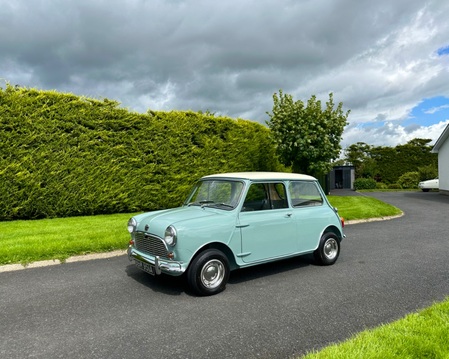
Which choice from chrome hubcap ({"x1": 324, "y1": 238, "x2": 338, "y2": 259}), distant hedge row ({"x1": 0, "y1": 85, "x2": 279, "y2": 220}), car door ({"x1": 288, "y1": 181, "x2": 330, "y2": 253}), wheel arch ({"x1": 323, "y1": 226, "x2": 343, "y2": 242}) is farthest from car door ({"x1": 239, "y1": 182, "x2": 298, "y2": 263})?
distant hedge row ({"x1": 0, "y1": 85, "x2": 279, "y2": 220})

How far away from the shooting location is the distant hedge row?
945 cm

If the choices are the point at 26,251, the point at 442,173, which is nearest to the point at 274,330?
the point at 26,251

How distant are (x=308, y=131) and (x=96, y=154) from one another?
9.46 m

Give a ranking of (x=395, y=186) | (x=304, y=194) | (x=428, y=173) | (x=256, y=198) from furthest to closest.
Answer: (x=395, y=186) → (x=428, y=173) → (x=304, y=194) → (x=256, y=198)

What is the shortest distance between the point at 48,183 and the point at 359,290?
29.6ft

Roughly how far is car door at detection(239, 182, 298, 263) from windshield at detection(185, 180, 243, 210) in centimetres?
20

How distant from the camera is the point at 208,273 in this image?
4613 millimetres

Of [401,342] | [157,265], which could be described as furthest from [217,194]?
[401,342]

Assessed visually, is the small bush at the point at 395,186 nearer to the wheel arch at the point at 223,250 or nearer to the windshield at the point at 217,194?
the windshield at the point at 217,194

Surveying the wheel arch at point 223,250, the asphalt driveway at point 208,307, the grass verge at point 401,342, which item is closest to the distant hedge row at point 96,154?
the asphalt driveway at point 208,307

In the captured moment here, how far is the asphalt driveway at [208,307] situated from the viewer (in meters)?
3.27

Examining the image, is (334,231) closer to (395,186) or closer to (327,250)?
(327,250)

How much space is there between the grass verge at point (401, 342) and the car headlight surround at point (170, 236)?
218 cm

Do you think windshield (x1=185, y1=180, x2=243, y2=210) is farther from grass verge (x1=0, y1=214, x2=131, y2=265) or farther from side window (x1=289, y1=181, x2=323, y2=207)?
grass verge (x1=0, y1=214, x2=131, y2=265)
